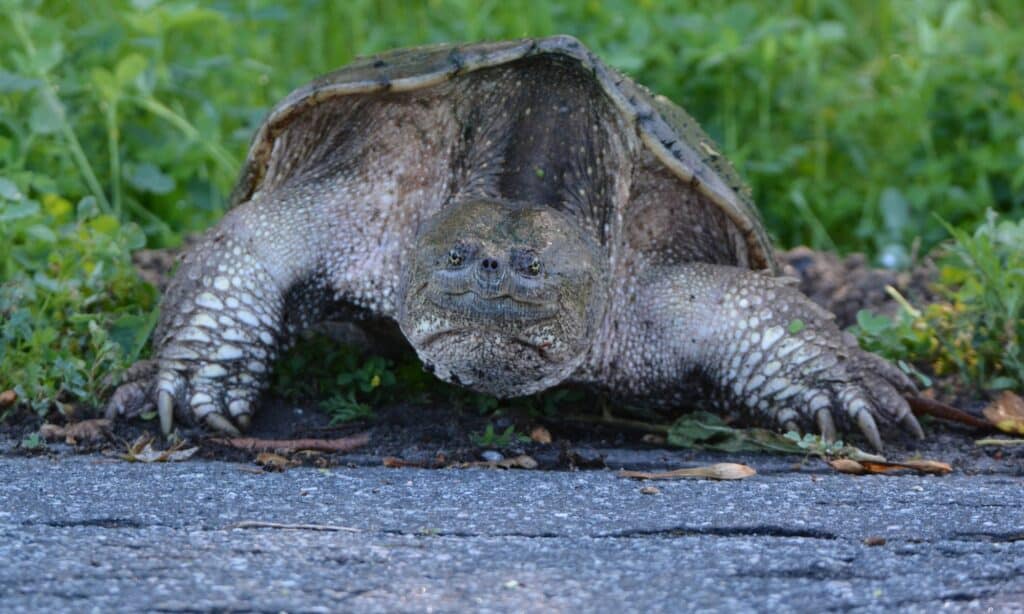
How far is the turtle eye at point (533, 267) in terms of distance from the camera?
3021 mm

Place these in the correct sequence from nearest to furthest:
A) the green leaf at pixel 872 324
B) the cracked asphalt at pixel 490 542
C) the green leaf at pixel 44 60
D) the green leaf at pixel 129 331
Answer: the cracked asphalt at pixel 490 542, the green leaf at pixel 129 331, the green leaf at pixel 872 324, the green leaf at pixel 44 60

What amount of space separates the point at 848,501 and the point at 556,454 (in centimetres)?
73

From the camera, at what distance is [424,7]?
6.71m

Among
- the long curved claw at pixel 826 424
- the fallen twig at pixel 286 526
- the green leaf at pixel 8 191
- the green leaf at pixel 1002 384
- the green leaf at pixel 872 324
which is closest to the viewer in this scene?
the fallen twig at pixel 286 526

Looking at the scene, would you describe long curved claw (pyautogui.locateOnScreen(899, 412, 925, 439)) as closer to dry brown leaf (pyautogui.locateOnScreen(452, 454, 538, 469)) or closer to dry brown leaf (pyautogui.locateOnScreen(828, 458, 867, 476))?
dry brown leaf (pyautogui.locateOnScreen(828, 458, 867, 476))

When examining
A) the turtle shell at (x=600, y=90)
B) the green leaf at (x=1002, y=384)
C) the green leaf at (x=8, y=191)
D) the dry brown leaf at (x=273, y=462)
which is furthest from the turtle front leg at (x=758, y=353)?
the green leaf at (x=8, y=191)

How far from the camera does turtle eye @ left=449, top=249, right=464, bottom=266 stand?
3020 mm

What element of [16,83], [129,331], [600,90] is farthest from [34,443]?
[16,83]

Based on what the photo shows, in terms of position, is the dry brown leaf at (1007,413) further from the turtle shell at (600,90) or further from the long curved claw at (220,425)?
the long curved claw at (220,425)

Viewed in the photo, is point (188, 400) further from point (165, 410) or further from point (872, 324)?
point (872, 324)

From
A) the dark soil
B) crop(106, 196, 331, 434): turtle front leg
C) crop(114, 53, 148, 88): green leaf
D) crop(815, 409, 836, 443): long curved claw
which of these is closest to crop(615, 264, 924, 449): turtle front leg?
crop(815, 409, 836, 443): long curved claw

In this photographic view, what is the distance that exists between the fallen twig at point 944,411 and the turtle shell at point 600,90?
20.8 inches

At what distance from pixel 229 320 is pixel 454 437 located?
59 cm

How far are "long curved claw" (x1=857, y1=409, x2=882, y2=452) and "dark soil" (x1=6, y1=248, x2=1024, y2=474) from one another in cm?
3
